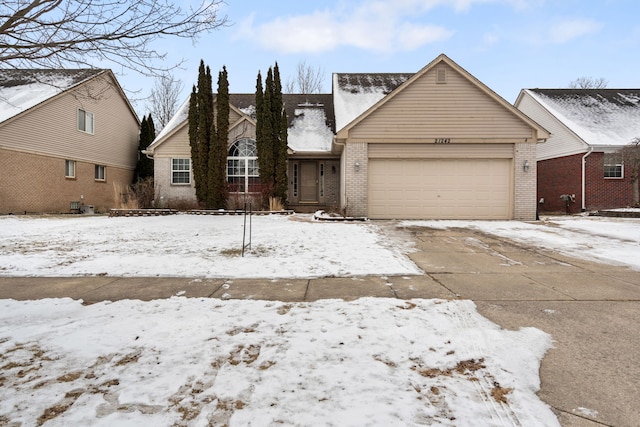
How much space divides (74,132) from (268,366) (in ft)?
65.5

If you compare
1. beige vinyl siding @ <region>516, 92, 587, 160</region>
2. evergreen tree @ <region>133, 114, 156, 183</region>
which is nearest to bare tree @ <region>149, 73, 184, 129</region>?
evergreen tree @ <region>133, 114, 156, 183</region>

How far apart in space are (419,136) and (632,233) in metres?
6.33

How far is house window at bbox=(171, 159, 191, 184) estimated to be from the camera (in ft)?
52.3

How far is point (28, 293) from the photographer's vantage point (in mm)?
3893

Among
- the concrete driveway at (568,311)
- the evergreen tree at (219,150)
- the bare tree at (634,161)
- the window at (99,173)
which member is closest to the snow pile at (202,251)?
the concrete driveway at (568,311)

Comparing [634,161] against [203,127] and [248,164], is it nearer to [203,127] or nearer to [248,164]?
[248,164]

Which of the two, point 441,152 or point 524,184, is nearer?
point 524,184

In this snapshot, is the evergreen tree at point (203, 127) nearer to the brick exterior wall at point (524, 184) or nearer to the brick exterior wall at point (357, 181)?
the brick exterior wall at point (357, 181)

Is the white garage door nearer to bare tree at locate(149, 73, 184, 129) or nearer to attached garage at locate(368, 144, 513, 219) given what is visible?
attached garage at locate(368, 144, 513, 219)

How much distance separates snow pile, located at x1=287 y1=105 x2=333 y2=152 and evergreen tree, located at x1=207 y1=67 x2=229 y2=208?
3094 millimetres

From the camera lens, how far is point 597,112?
17.8 m

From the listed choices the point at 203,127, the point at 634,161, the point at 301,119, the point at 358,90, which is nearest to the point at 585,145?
the point at 634,161

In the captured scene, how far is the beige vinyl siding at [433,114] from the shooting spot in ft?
39.2

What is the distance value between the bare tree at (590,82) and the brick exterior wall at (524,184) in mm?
34633
